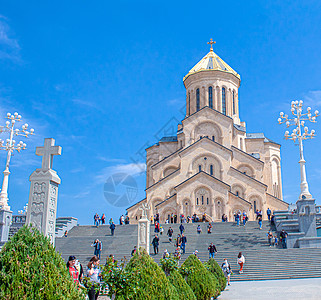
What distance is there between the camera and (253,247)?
1908cm

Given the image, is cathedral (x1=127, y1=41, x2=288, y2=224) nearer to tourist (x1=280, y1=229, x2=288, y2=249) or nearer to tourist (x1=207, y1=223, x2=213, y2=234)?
tourist (x1=207, y1=223, x2=213, y2=234)

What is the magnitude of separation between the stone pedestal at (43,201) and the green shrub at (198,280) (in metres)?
3.14

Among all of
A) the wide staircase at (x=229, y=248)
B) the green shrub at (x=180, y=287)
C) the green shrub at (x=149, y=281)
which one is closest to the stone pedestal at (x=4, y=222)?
the wide staircase at (x=229, y=248)

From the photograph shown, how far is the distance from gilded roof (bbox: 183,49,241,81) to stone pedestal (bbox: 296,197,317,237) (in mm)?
19943

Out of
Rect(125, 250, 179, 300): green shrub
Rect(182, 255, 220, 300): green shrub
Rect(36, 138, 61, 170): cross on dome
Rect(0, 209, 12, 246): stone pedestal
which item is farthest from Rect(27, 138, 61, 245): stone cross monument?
Rect(0, 209, 12, 246): stone pedestal

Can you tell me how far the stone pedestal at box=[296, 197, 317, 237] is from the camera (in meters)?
19.1

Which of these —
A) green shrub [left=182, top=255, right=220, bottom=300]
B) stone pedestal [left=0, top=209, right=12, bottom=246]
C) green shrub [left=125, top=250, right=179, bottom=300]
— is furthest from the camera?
stone pedestal [left=0, top=209, right=12, bottom=246]

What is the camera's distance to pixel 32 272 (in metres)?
3.99

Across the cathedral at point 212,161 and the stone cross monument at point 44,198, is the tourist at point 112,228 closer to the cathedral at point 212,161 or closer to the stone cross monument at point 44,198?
the cathedral at point 212,161

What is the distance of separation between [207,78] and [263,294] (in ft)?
92.1

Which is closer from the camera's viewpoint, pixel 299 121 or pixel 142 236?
pixel 142 236

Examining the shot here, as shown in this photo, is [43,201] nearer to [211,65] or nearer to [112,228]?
[112,228]

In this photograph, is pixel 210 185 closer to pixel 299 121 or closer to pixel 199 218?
pixel 199 218

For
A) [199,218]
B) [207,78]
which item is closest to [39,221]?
[199,218]
